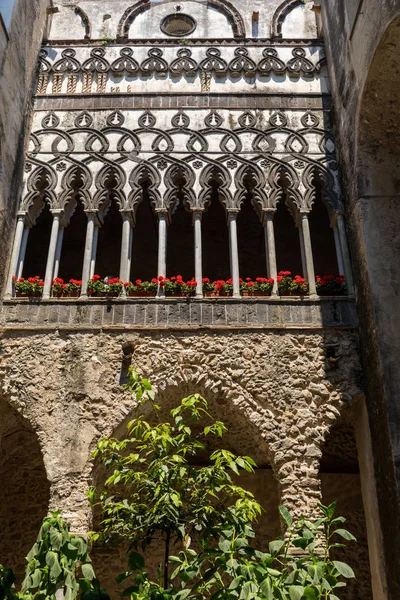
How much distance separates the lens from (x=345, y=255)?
10156mm

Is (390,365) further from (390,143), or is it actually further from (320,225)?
(320,225)

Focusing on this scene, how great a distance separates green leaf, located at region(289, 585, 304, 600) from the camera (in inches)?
136

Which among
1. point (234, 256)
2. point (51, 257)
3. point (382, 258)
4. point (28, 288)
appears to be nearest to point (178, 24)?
point (234, 256)

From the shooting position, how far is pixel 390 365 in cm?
827

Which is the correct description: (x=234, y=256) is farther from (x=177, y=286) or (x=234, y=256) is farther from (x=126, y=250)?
(x=126, y=250)

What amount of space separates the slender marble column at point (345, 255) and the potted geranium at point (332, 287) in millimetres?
87

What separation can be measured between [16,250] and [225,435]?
16.3 feet

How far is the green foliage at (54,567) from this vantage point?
3.38 meters

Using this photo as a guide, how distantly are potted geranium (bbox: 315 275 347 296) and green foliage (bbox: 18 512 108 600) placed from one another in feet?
23.2

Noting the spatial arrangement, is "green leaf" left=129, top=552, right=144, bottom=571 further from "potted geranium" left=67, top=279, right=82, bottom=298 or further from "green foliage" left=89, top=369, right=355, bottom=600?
"potted geranium" left=67, top=279, right=82, bottom=298

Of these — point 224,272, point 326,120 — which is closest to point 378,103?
point 326,120

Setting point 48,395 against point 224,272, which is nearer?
point 48,395

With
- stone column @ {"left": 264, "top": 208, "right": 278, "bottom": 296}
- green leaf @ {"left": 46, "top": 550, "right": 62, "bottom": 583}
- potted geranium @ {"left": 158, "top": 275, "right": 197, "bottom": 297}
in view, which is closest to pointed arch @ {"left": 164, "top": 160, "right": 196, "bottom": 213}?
stone column @ {"left": 264, "top": 208, "right": 278, "bottom": 296}

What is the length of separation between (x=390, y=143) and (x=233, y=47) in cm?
460
